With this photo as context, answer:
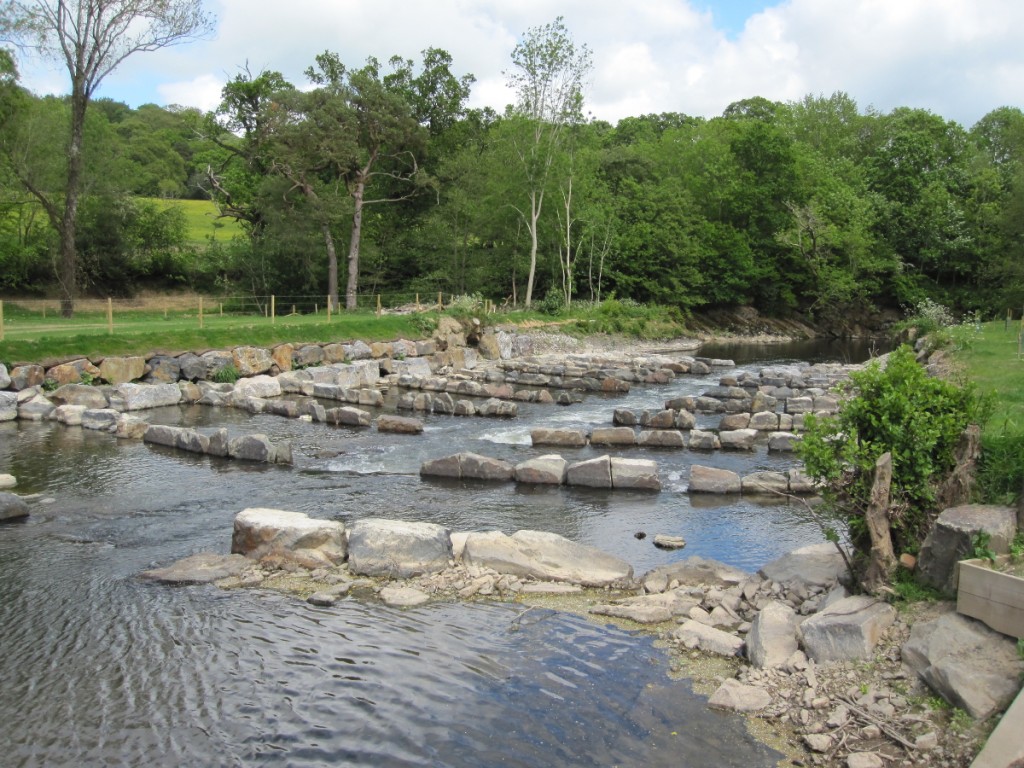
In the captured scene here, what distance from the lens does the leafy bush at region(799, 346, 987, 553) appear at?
887cm

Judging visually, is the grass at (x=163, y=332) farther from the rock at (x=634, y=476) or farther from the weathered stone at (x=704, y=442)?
the rock at (x=634, y=476)

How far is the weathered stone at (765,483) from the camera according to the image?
15.9m

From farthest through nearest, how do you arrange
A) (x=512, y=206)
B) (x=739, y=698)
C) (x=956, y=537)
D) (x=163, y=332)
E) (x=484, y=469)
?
(x=512, y=206), (x=163, y=332), (x=484, y=469), (x=956, y=537), (x=739, y=698)

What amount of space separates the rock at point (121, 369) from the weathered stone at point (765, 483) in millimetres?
19802

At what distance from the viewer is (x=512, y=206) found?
52125mm

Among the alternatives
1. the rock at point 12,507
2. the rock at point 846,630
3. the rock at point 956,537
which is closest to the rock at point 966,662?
the rock at point 846,630

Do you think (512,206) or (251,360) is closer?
(251,360)

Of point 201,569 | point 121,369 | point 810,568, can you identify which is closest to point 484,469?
point 201,569

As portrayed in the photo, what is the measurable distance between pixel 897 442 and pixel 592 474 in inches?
319

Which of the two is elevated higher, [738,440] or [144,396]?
[144,396]

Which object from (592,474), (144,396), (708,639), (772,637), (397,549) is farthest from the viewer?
(144,396)

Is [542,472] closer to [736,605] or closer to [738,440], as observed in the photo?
[738,440]

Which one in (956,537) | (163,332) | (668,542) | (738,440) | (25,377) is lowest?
(668,542)

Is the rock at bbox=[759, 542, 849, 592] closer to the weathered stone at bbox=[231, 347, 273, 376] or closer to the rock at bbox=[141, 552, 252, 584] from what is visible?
the rock at bbox=[141, 552, 252, 584]
